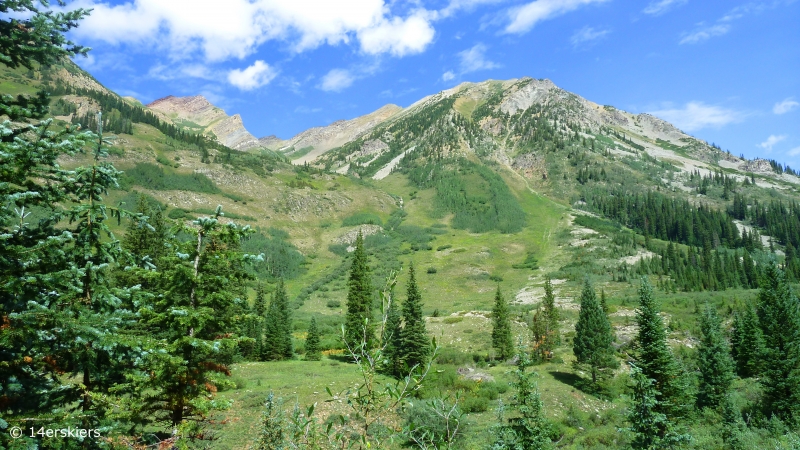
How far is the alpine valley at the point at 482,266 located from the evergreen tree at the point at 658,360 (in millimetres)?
307

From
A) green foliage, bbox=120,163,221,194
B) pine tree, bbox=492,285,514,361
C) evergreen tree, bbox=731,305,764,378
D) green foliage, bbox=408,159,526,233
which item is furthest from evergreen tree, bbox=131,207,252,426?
green foliage, bbox=408,159,526,233

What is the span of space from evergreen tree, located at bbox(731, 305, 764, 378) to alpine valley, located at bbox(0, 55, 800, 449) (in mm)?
290

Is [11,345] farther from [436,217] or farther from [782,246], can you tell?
[782,246]

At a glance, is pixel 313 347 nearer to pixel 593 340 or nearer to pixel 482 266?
pixel 593 340

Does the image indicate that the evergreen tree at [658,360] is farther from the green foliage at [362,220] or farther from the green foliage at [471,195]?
the green foliage at [471,195]

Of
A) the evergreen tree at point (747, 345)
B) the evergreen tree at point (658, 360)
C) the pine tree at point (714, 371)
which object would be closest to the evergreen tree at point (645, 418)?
the evergreen tree at point (658, 360)

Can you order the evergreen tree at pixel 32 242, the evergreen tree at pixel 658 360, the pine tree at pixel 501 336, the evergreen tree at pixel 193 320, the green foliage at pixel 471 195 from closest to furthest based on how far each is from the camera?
the evergreen tree at pixel 32 242 → the evergreen tree at pixel 193 320 → the evergreen tree at pixel 658 360 → the pine tree at pixel 501 336 → the green foliage at pixel 471 195

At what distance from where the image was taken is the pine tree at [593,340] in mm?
33062

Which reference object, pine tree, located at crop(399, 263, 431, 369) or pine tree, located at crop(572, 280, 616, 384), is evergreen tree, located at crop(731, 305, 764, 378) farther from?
pine tree, located at crop(399, 263, 431, 369)

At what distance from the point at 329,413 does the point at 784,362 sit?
29914mm

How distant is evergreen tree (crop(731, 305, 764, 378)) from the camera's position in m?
35.2

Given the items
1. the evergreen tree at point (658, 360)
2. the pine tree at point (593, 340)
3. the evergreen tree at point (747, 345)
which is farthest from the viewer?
the evergreen tree at point (747, 345)

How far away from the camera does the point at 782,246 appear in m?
132

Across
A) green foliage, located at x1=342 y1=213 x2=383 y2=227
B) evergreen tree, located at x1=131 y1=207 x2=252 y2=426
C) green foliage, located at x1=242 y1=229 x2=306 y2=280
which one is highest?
green foliage, located at x1=342 y1=213 x2=383 y2=227
